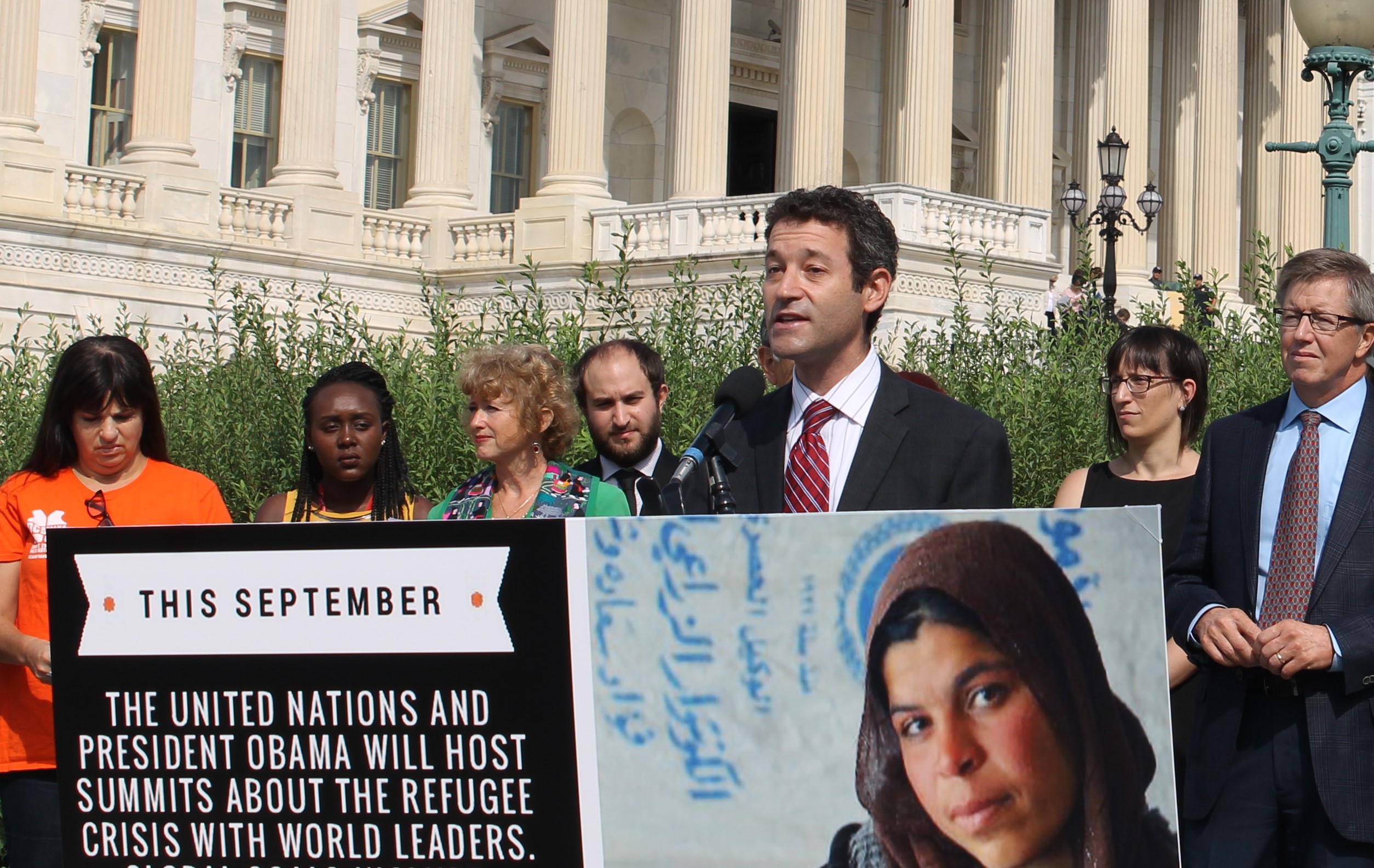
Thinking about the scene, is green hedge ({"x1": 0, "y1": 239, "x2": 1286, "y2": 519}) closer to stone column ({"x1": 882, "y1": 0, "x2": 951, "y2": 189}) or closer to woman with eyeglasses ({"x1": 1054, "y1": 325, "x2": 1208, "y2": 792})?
woman with eyeglasses ({"x1": 1054, "y1": 325, "x2": 1208, "y2": 792})

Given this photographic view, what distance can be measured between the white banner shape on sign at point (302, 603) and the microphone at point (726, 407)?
498 mm

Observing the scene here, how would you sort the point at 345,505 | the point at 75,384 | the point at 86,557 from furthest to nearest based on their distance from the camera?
the point at 345,505 → the point at 75,384 → the point at 86,557

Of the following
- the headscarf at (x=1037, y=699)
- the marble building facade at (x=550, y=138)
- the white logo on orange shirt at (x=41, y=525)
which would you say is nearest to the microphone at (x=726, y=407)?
the headscarf at (x=1037, y=699)

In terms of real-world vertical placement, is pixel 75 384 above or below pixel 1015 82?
below

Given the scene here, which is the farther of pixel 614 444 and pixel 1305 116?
pixel 1305 116

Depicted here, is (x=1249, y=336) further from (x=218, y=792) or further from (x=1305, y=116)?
(x=1305, y=116)

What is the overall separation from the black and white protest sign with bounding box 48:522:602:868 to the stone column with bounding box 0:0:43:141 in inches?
986

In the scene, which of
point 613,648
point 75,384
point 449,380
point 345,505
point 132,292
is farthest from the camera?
point 132,292

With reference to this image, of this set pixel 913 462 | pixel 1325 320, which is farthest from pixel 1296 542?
pixel 913 462

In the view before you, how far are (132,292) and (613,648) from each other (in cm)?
2558

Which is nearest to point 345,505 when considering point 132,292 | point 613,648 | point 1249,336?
point 613,648

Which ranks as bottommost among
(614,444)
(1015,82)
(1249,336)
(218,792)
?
(218,792)

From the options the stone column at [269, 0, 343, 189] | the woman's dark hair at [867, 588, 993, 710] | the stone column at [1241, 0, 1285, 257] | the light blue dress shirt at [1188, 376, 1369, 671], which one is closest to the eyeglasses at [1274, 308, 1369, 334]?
the light blue dress shirt at [1188, 376, 1369, 671]

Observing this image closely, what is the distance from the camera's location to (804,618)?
4.23 metres
